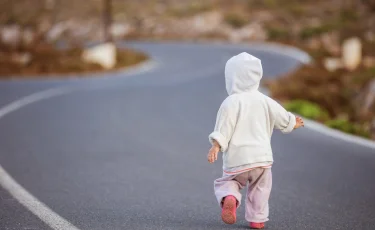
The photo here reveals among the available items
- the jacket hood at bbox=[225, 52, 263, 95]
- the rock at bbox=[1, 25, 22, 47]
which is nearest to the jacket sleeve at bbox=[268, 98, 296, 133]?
the jacket hood at bbox=[225, 52, 263, 95]

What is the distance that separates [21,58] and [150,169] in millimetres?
22880

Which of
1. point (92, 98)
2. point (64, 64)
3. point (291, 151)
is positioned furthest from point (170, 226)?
point (64, 64)

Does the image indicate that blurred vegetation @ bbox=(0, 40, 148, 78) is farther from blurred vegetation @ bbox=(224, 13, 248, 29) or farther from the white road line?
blurred vegetation @ bbox=(224, 13, 248, 29)

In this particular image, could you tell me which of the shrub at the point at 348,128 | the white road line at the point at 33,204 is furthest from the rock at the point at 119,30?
the white road line at the point at 33,204

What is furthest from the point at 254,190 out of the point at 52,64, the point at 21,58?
the point at 21,58

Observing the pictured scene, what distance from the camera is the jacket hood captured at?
6238 mm

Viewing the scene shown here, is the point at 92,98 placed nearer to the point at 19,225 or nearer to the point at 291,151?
the point at 291,151

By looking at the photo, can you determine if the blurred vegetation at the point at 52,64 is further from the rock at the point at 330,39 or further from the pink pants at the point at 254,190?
the pink pants at the point at 254,190

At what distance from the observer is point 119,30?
75.9 meters

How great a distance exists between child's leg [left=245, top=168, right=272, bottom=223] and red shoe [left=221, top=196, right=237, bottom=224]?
204mm

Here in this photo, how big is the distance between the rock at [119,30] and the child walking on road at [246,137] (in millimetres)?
63235

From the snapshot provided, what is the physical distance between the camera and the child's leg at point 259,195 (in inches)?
247

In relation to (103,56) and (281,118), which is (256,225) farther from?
(103,56)

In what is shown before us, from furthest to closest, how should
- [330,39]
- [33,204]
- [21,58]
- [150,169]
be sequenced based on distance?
[330,39] → [21,58] → [150,169] → [33,204]
